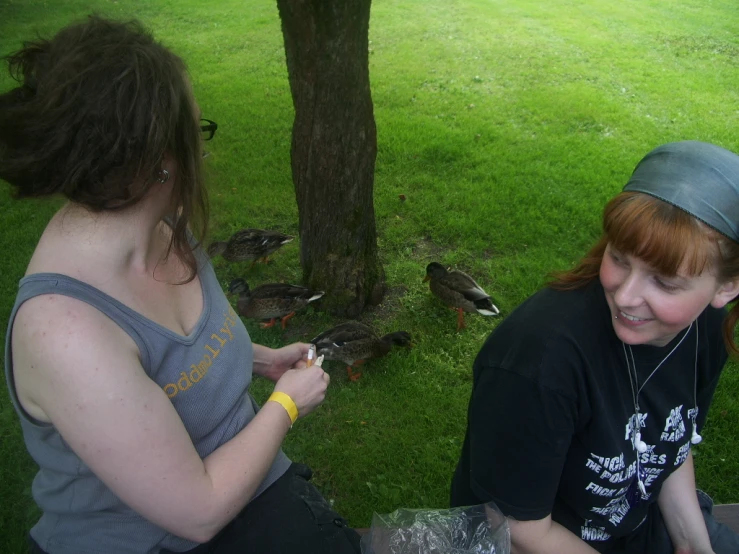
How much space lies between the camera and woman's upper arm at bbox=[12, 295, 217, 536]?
148 centimetres

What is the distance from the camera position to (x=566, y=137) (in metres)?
8.45

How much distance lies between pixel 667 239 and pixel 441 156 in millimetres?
6232

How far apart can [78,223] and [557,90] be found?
9.73 metres

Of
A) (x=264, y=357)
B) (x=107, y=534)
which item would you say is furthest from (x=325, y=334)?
(x=107, y=534)

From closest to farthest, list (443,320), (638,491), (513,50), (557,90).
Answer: (638,491) → (443,320) → (557,90) → (513,50)

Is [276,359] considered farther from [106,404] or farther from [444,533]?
[106,404]

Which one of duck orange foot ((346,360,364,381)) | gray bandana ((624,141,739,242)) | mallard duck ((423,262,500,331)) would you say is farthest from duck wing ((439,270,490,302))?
gray bandana ((624,141,739,242))

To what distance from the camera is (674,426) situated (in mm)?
2111

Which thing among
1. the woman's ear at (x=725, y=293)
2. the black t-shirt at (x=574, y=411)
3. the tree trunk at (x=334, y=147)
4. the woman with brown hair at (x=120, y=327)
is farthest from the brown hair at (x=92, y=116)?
the tree trunk at (x=334, y=147)

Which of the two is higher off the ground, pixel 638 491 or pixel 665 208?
pixel 665 208

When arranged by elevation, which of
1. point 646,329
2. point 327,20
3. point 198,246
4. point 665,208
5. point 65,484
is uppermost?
point 327,20

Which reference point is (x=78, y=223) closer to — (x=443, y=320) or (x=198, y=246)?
(x=198, y=246)

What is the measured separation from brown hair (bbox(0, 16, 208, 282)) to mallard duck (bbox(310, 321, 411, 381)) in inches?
113

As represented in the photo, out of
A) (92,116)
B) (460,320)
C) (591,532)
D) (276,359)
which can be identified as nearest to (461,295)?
(460,320)
